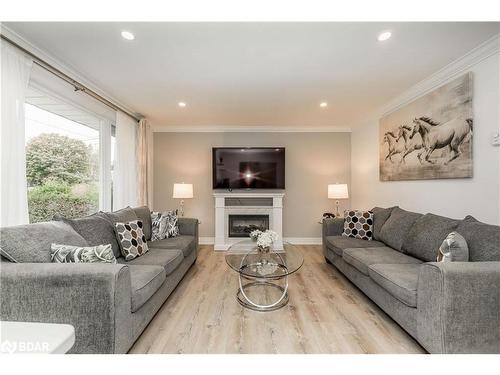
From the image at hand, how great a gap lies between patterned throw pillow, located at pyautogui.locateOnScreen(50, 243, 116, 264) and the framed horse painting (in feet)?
10.8

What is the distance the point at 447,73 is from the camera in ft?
8.15

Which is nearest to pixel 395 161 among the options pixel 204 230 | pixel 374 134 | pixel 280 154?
pixel 374 134

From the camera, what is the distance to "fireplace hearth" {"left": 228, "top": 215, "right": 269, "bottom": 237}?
464 centimetres

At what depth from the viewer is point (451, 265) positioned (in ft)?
4.91

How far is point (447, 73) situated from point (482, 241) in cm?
181

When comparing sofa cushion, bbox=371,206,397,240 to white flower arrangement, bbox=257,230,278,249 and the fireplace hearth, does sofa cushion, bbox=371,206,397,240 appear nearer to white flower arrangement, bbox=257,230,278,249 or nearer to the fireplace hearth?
white flower arrangement, bbox=257,230,278,249

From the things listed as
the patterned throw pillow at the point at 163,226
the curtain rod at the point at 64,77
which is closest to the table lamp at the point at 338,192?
the patterned throw pillow at the point at 163,226

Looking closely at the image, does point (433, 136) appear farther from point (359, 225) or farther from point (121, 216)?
point (121, 216)

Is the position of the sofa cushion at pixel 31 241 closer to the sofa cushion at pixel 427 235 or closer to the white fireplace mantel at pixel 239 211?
the white fireplace mantel at pixel 239 211

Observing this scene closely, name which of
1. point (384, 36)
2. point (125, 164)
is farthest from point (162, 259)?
point (384, 36)

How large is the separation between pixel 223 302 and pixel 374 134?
359 centimetres

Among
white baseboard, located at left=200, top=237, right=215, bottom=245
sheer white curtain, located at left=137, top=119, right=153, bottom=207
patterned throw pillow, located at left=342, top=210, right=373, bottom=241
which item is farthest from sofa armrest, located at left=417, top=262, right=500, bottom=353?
sheer white curtain, located at left=137, top=119, right=153, bottom=207

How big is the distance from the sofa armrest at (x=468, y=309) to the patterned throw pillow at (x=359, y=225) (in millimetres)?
1774

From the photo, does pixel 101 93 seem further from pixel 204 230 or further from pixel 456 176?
pixel 456 176
